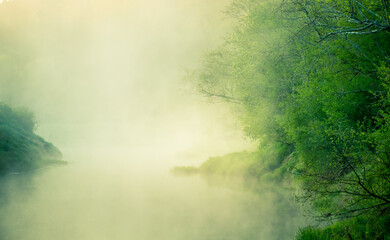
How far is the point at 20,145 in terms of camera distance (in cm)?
4497

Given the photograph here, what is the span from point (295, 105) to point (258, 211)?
6.61 meters

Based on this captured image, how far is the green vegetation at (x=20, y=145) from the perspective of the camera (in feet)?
138

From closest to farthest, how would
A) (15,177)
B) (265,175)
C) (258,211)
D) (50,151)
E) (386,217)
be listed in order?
(386,217) < (258,211) < (265,175) < (15,177) < (50,151)

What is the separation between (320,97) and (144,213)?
12193 millimetres

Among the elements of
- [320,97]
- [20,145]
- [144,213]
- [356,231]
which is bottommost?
[356,231]

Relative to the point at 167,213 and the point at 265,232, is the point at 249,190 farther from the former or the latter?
the point at 265,232

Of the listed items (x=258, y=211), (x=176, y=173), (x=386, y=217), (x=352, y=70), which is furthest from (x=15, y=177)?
(x=386, y=217)

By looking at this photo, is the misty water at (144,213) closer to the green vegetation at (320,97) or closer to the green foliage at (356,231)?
the green vegetation at (320,97)

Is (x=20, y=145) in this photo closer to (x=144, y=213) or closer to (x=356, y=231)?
(x=144, y=213)

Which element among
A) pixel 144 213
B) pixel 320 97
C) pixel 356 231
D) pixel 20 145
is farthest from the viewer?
pixel 20 145

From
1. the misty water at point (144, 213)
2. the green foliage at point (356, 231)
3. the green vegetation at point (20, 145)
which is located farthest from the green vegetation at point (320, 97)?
the green vegetation at point (20, 145)

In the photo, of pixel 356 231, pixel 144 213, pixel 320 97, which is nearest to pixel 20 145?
pixel 144 213

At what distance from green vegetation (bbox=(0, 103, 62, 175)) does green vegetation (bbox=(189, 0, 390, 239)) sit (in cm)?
2549

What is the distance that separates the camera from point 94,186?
1336 inches
